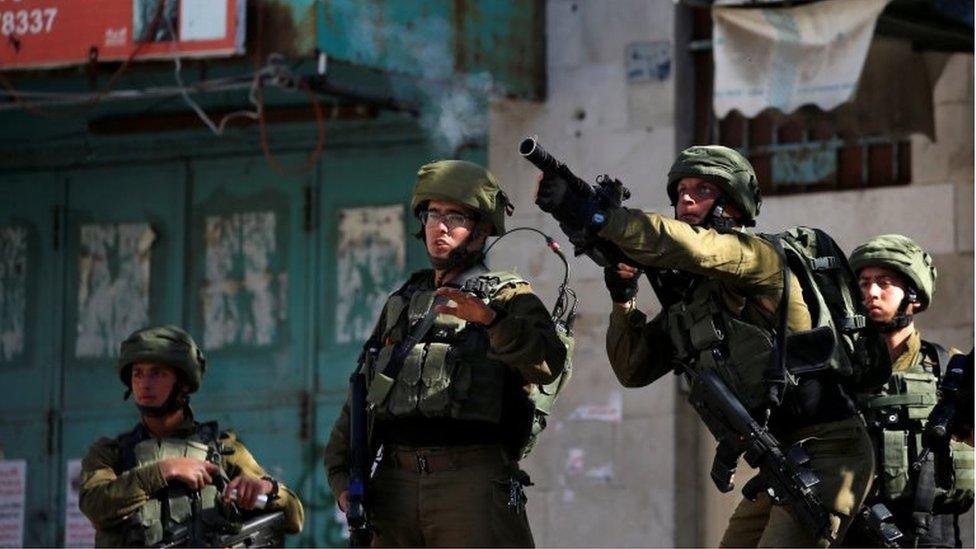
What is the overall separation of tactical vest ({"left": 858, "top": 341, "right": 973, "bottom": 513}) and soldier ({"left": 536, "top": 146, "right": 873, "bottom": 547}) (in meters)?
0.90

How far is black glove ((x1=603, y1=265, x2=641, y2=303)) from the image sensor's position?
22.9ft

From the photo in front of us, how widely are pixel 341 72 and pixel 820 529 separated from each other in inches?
218

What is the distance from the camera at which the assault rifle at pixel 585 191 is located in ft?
21.0

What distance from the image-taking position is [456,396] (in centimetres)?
699

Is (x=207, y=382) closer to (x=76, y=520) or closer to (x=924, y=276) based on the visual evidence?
(x=76, y=520)

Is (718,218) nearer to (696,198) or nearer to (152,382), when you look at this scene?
(696,198)

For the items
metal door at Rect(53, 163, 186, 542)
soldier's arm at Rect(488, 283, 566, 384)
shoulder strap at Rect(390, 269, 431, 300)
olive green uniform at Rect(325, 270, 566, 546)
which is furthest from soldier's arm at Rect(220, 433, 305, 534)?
metal door at Rect(53, 163, 186, 542)

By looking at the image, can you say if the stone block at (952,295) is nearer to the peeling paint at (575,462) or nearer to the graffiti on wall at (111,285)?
the peeling paint at (575,462)

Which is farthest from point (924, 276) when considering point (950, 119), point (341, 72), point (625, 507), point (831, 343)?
point (341, 72)

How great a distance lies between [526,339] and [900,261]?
1.72m

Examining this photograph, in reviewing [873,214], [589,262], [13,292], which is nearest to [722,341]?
[873,214]

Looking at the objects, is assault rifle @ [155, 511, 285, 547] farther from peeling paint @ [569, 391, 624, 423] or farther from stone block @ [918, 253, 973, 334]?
stone block @ [918, 253, 973, 334]

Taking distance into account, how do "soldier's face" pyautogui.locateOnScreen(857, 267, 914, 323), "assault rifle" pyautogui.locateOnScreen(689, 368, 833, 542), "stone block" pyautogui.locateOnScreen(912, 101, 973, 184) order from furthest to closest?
"stone block" pyautogui.locateOnScreen(912, 101, 973, 184) < "soldier's face" pyautogui.locateOnScreen(857, 267, 914, 323) < "assault rifle" pyautogui.locateOnScreen(689, 368, 833, 542)

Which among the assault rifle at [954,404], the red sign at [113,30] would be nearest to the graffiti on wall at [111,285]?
the red sign at [113,30]
